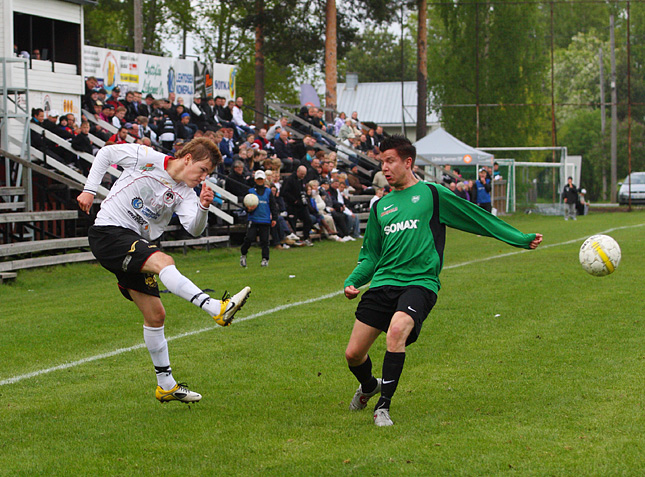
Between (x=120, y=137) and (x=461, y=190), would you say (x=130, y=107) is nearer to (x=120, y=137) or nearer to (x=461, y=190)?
(x=120, y=137)

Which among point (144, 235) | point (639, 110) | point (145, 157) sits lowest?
point (144, 235)

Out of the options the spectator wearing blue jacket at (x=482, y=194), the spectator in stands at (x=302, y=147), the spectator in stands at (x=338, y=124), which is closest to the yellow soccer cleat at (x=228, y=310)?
the spectator in stands at (x=302, y=147)

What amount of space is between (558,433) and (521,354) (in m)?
2.77

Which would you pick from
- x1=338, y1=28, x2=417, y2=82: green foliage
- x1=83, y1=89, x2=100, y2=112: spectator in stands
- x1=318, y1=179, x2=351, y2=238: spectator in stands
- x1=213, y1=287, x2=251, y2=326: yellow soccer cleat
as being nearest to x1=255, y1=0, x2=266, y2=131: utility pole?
x1=318, y1=179, x2=351, y2=238: spectator in stands

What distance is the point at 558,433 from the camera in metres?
5.51

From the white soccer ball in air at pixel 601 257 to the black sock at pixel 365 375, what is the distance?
7.66 feet

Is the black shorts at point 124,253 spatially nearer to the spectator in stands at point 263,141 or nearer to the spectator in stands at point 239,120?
the spectator in stands at point 263,141

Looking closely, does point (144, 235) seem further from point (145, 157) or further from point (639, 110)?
point (639, 110)

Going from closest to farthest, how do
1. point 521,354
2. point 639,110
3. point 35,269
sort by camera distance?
1. point 521,354
2. point 35,269
3. point 639,110

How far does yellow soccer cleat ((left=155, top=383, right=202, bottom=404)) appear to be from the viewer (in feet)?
21.7

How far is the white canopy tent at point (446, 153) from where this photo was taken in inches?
1388

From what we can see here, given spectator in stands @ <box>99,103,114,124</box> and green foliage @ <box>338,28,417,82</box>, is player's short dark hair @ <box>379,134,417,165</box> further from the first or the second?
green foliage @ <box>338,28,417,82</box>

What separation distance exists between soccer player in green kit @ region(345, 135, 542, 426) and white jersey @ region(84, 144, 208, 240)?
138cm

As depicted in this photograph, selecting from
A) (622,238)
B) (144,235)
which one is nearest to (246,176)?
(622,238)
